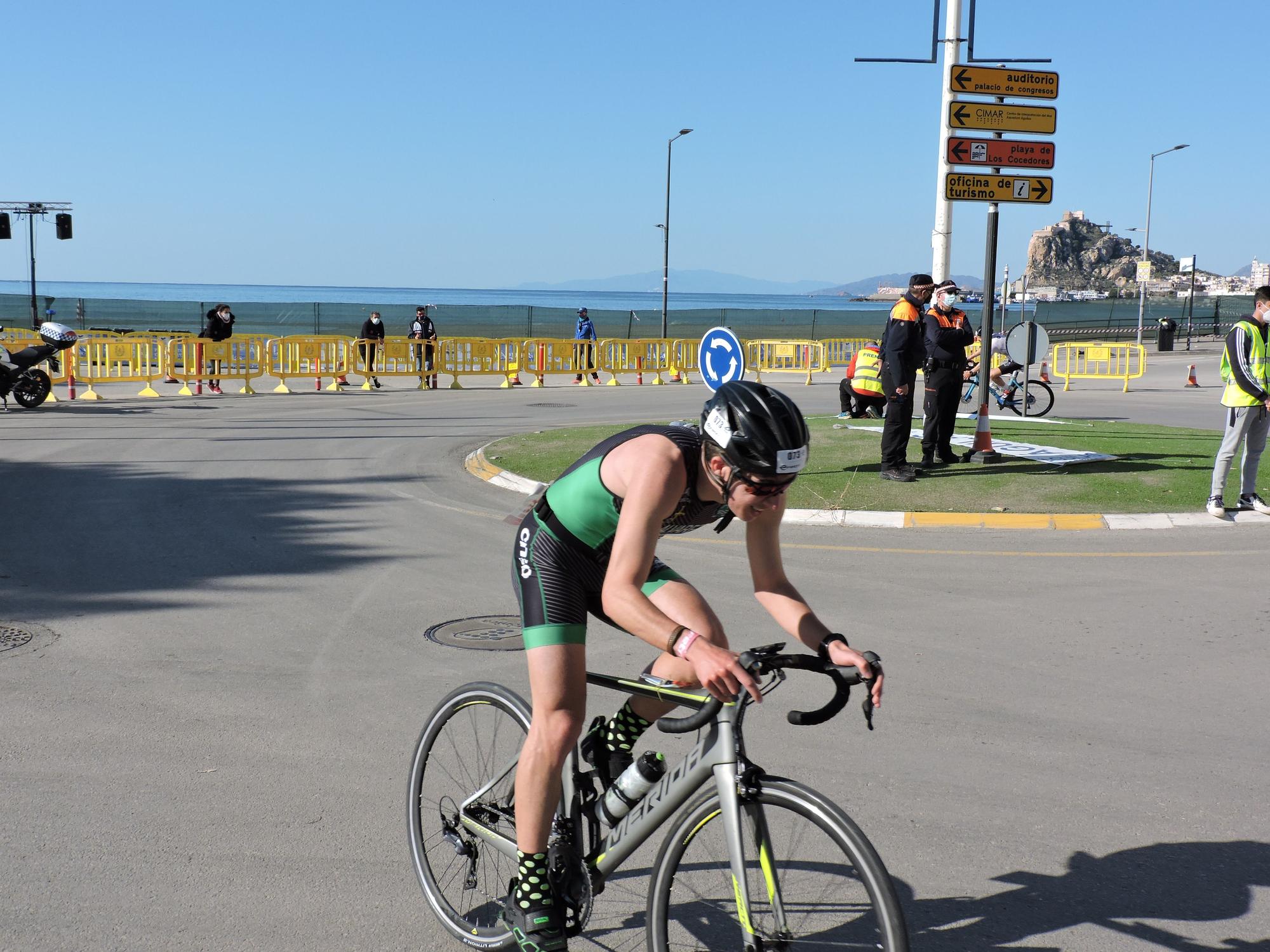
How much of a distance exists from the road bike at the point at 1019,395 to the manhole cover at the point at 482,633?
1586cm

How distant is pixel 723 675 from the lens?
2.79 metres

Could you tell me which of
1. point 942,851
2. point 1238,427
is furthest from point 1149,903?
point 1238,427

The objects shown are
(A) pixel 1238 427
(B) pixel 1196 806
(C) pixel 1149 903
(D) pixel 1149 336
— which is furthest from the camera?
(D) pixel 1149 336

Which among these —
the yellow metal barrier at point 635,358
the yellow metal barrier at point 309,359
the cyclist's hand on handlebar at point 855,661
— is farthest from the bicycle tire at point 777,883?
the yellow metal barrier at point 635,358

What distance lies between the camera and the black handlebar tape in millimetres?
2914

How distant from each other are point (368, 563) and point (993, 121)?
906 centimetres

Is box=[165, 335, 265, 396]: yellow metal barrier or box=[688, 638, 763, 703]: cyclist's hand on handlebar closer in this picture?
box=[688, 638, 763, 703]: cyclist's hand on handlebar

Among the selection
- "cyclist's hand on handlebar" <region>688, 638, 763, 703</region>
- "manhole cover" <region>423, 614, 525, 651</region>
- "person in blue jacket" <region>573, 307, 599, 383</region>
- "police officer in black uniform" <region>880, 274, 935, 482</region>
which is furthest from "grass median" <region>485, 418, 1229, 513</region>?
"person in blue jacket" <region>573, 307, 599, 383</region>

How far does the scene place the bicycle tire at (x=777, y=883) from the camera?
2.72m

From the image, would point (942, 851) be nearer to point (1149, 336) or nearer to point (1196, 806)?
point (1196, 806)

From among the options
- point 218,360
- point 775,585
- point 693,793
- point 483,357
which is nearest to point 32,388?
point 218,360

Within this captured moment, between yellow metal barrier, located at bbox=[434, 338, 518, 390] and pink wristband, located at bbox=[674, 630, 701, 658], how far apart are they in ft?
91.3

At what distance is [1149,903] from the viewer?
12.9 ft

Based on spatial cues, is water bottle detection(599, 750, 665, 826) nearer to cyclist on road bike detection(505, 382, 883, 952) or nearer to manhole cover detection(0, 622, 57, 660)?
cyclist on road bike detection(505, 382, 883, 952)
